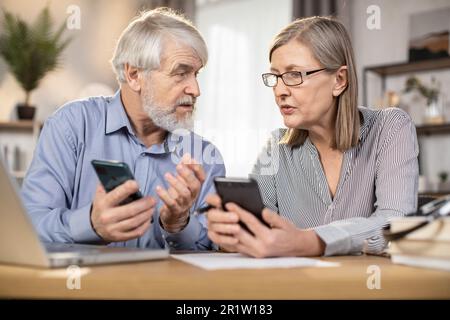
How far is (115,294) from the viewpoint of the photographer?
2.56ft

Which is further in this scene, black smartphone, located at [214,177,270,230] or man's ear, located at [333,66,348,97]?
man's ear, located at [333,66,348,97]

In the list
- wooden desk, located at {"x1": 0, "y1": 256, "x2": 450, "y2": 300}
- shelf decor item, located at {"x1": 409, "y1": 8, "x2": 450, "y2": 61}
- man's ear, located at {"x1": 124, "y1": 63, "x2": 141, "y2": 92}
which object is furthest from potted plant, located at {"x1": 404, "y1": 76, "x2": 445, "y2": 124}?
wooden desk, located at {"x1": 0, "y1": 256, "x2": 450, "y2": 300}

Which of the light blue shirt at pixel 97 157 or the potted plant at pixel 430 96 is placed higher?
the potted plant at pixel 430 96

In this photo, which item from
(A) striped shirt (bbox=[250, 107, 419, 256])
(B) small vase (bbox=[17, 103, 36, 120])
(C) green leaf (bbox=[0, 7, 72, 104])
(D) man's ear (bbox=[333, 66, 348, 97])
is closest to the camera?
(A) striped shirt (bbox=[250, 107, 419, 256])

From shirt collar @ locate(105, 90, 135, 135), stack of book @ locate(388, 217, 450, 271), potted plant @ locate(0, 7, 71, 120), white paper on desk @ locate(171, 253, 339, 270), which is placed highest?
potted plant @ locate(0, 7, 71, 120)

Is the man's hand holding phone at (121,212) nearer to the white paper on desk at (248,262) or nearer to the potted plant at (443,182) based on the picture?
the white paper on desk at (248,262)

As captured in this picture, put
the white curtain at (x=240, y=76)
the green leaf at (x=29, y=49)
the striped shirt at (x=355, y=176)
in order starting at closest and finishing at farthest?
the striped shirt at (x=355, y=176)
the green leaf at (x=29, y=49)
the white curtain at (x=240, y=76)

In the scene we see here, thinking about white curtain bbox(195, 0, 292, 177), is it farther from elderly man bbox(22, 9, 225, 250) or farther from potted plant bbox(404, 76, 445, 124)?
elderly man bbox(22, 9, 225, 250)

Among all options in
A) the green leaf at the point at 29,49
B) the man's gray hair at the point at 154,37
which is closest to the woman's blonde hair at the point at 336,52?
the man's gray hair at the point at 154,37

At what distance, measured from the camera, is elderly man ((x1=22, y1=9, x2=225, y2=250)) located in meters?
1.49

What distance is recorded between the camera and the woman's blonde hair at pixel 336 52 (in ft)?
5.45

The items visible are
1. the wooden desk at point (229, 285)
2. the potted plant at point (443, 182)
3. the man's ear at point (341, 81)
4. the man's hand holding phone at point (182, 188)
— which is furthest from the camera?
the potted plant at point (443, 182)

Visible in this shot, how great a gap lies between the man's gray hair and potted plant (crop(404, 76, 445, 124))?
9.01ft

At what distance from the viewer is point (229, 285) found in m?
0.77
